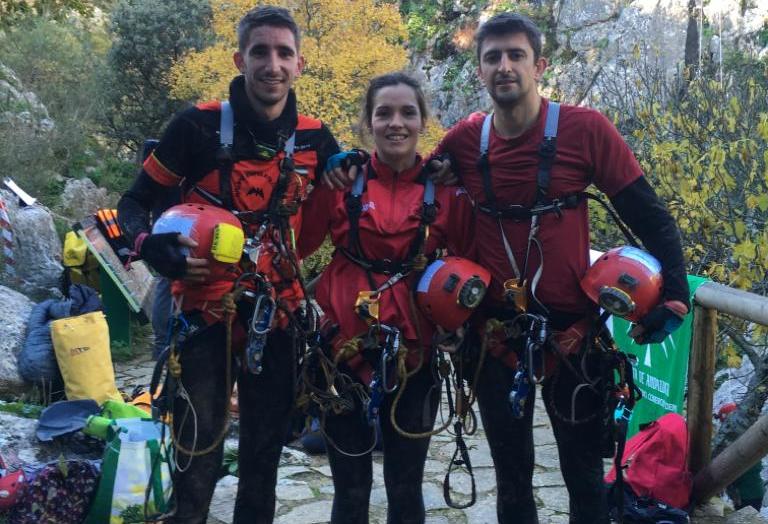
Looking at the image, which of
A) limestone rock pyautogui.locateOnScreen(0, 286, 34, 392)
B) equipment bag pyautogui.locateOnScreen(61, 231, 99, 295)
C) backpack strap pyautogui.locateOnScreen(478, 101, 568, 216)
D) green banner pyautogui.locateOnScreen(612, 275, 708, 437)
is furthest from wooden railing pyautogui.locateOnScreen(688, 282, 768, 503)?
equipment bag pyautogui.locateOnScreen(61, 231, 99, 295)

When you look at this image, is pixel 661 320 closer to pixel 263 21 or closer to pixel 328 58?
pixel 263 21

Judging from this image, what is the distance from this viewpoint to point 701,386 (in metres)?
4.49

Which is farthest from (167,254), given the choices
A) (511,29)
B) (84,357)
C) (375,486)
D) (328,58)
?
(328,58)

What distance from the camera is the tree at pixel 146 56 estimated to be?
19.5m

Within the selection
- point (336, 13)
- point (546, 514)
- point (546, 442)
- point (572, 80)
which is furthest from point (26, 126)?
point (572, 80)

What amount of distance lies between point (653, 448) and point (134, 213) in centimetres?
318

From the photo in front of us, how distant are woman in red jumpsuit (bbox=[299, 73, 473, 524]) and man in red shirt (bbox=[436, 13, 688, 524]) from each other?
25 cm

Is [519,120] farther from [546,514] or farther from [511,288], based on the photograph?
[546,514]

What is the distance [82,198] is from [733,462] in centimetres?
1407

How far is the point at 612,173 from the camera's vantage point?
10.3ft

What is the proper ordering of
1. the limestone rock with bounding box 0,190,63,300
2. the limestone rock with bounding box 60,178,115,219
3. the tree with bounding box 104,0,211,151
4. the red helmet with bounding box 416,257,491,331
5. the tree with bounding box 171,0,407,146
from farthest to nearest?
1. the tree with bounding box 104,0,211,151
2. the limestone rock with bounding box 60,178,115,219
3. the tree with bounding box 171,0,407,146
4. the limestone rock with bounding box 0,190,63,300
5. the red helmet with bounding box 416,257,491,331

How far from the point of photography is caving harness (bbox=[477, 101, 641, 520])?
3137 millimetres

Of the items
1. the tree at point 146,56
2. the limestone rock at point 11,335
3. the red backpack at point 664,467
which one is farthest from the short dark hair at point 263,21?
the tree at point 146,56

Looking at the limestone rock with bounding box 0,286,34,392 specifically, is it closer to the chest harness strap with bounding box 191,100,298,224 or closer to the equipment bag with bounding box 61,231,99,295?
the equipment bag with bounding box 61,231,99,295
